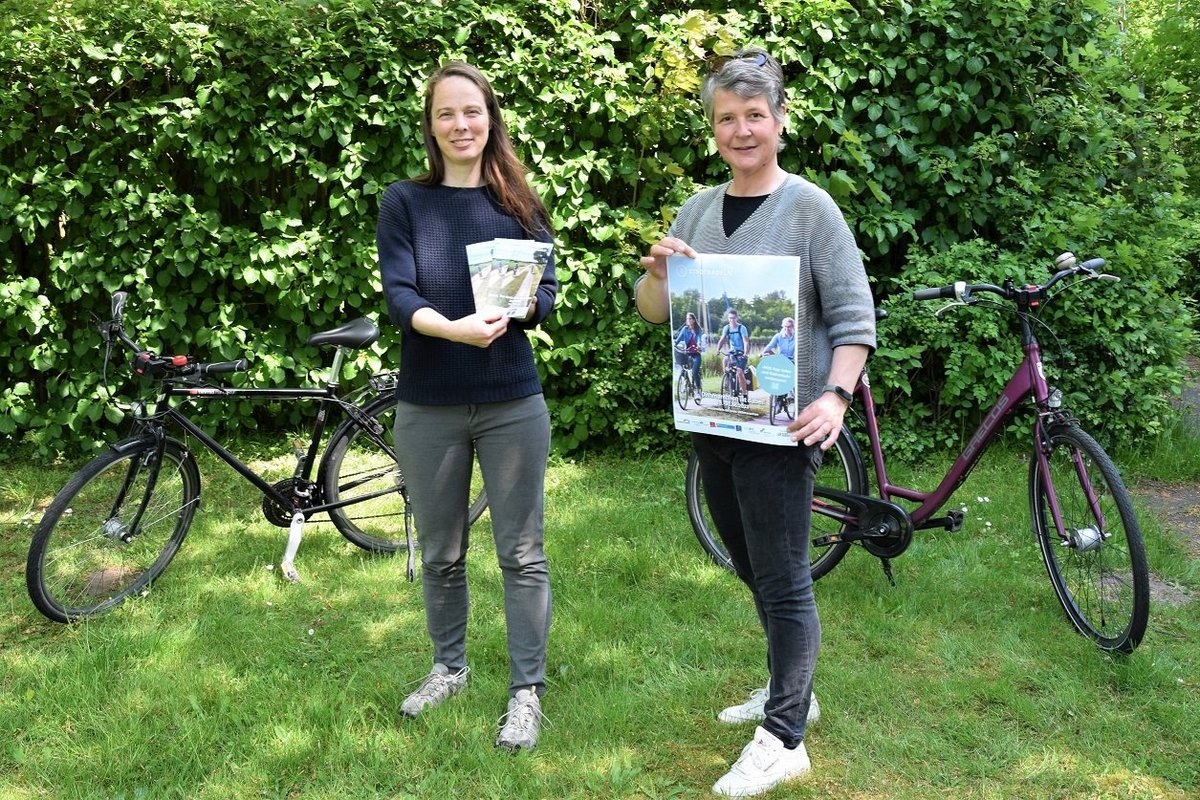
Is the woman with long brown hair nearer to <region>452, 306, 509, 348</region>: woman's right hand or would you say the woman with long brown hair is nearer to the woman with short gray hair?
<region>452, 306, 509, 348</region>: woman's right hand

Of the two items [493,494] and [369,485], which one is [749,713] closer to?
[493,494]

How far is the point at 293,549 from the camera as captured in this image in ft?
13.4

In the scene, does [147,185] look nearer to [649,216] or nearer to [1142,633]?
[649,216]

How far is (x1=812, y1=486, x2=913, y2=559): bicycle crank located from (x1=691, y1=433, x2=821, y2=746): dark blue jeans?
44.7 inches

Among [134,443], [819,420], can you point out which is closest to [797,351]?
[819,420]

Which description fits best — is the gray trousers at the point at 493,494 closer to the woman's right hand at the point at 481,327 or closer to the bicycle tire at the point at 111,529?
the woman's right hand at the point at 481,327

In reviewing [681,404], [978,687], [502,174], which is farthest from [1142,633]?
[502,174]

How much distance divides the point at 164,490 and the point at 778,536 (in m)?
2.69

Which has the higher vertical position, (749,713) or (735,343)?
(735,343)

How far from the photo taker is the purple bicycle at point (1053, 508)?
10.7 feet

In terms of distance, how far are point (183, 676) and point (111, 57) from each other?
11.2ft

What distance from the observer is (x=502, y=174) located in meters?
2.79

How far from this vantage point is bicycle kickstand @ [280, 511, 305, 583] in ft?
13.4

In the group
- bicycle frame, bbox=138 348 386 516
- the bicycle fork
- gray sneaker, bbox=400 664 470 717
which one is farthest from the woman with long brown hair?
the bicycle fork
